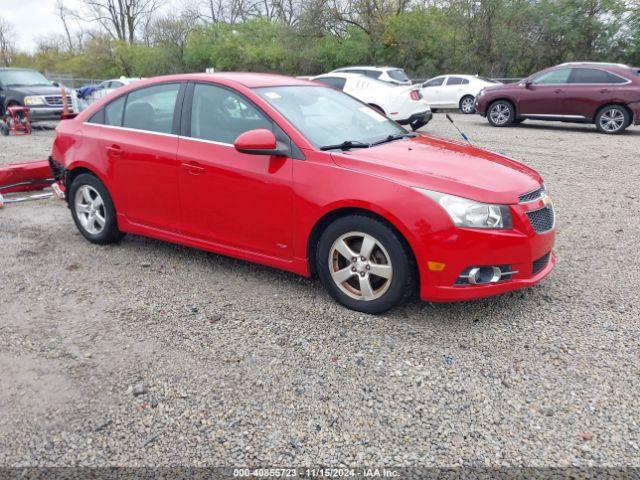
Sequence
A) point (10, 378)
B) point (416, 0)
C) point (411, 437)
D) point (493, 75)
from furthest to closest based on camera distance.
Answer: point (416, 0) → point (493, 75) → point (10, 378) → point (411, 437)

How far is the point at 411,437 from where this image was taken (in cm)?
265

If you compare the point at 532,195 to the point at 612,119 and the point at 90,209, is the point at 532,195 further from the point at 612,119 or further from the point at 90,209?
the point at 612,119

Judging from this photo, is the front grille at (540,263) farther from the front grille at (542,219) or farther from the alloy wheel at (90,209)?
the alloy wheel at (90,209)

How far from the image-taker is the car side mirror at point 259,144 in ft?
12.8

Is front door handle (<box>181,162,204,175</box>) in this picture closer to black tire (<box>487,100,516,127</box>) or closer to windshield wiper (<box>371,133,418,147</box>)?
windshield wiper (<box>371,133,418,147</box>)

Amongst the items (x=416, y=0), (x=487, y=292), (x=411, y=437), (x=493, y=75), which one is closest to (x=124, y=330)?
(x=411, y=437)

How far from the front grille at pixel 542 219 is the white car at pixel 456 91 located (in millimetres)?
17093

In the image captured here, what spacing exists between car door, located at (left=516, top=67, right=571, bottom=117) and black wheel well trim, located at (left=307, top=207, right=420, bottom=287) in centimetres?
1172

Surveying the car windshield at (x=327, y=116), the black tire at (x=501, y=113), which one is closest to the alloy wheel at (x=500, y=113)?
the black tire at (x=501, y=113)

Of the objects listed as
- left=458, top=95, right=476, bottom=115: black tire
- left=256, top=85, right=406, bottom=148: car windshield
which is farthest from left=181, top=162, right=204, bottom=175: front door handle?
left=458, top=95, right=476, bottom=115: black tire

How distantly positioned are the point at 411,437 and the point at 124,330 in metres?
2.05

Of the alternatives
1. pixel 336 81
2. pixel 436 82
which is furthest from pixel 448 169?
pixel 436 82

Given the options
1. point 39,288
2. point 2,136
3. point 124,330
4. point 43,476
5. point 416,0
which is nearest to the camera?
point 43,476

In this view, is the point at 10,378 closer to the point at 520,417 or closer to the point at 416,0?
the point at 520,417
